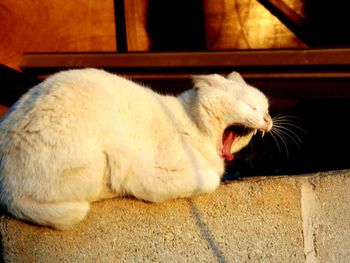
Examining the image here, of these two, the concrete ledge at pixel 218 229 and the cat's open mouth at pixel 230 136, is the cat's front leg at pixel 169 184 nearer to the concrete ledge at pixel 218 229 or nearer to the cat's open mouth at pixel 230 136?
the concrete ledge at pixel 218 229

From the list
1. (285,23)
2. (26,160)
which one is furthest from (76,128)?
(285,23)

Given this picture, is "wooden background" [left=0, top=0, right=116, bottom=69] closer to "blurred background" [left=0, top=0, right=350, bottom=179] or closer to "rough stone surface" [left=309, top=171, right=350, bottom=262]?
"blurred background" [left=0, top=0, right=350, bottom=179]

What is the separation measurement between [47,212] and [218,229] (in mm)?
899

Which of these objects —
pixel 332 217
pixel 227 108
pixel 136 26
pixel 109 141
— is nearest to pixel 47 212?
pixel 109 141

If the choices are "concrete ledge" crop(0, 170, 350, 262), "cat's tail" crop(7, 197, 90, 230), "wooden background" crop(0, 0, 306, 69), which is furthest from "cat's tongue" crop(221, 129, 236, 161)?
"wooden background" crop(0, 0, 306, 69)

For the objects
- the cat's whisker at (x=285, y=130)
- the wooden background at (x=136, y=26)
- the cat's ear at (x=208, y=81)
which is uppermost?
the cat's ear at (x=208, y=81)

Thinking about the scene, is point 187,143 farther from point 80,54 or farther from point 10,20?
point 10,20

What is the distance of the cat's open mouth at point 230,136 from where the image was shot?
3.50 metres

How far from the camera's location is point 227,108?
11.0 feet

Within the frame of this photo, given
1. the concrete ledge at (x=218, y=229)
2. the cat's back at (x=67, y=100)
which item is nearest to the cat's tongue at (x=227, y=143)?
the concrete ledge at (x=218, y=229)

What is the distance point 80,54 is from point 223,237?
7.33ft

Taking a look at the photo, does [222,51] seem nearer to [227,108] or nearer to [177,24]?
[177,24]

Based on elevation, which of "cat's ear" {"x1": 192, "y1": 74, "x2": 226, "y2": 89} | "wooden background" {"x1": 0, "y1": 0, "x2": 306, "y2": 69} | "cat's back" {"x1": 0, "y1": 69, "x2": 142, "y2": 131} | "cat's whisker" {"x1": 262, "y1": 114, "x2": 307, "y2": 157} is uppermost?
"cat's back" {"x1": 0, "y1": 69, "x2": 142, "y2": 131}

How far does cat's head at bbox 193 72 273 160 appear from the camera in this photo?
3354 millimetres
